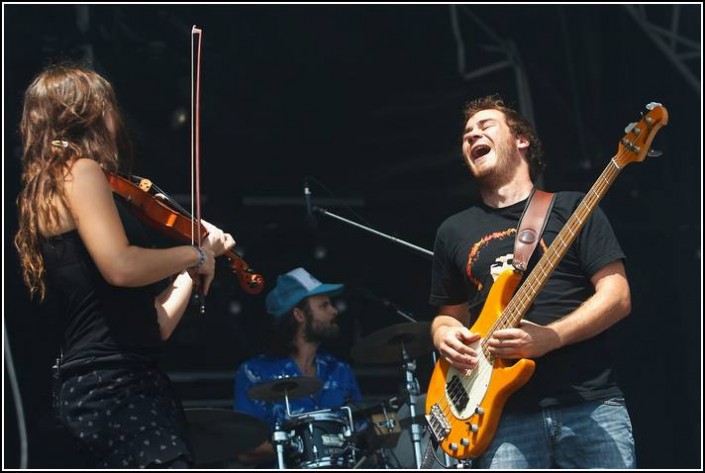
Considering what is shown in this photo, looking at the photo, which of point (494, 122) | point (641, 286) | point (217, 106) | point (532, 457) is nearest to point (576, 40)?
point (641, 286)

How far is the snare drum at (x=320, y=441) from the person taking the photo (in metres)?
5.93

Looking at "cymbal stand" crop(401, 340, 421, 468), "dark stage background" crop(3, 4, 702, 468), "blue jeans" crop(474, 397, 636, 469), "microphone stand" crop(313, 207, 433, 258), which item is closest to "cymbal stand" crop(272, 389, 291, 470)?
"cymbal stand" crop(401, 340, 421, 468)

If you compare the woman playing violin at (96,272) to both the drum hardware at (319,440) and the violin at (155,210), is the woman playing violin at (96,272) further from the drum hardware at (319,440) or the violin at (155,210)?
the drum hardware at (319,440)

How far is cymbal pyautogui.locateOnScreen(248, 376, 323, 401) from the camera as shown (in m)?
6.08

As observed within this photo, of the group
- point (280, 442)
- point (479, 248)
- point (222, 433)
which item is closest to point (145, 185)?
point (479, 248)

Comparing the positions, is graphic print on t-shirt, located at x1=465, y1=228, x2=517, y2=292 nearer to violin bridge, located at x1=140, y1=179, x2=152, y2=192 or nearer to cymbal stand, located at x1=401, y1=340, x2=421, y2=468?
violin bridge, located at x1=140, y1=179, x2=152, y2=192

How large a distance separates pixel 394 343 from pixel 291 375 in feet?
2.20

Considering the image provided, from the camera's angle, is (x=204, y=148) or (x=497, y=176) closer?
(x=497, y=176)

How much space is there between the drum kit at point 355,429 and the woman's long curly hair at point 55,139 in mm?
2602

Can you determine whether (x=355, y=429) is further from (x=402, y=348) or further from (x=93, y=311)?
(x=93, y=311)

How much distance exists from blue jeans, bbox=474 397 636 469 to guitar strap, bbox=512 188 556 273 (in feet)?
1.61

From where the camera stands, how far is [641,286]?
670 cm

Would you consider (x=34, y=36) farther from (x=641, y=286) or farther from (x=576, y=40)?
(x=641, y=286)

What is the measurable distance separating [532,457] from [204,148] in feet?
10.9
